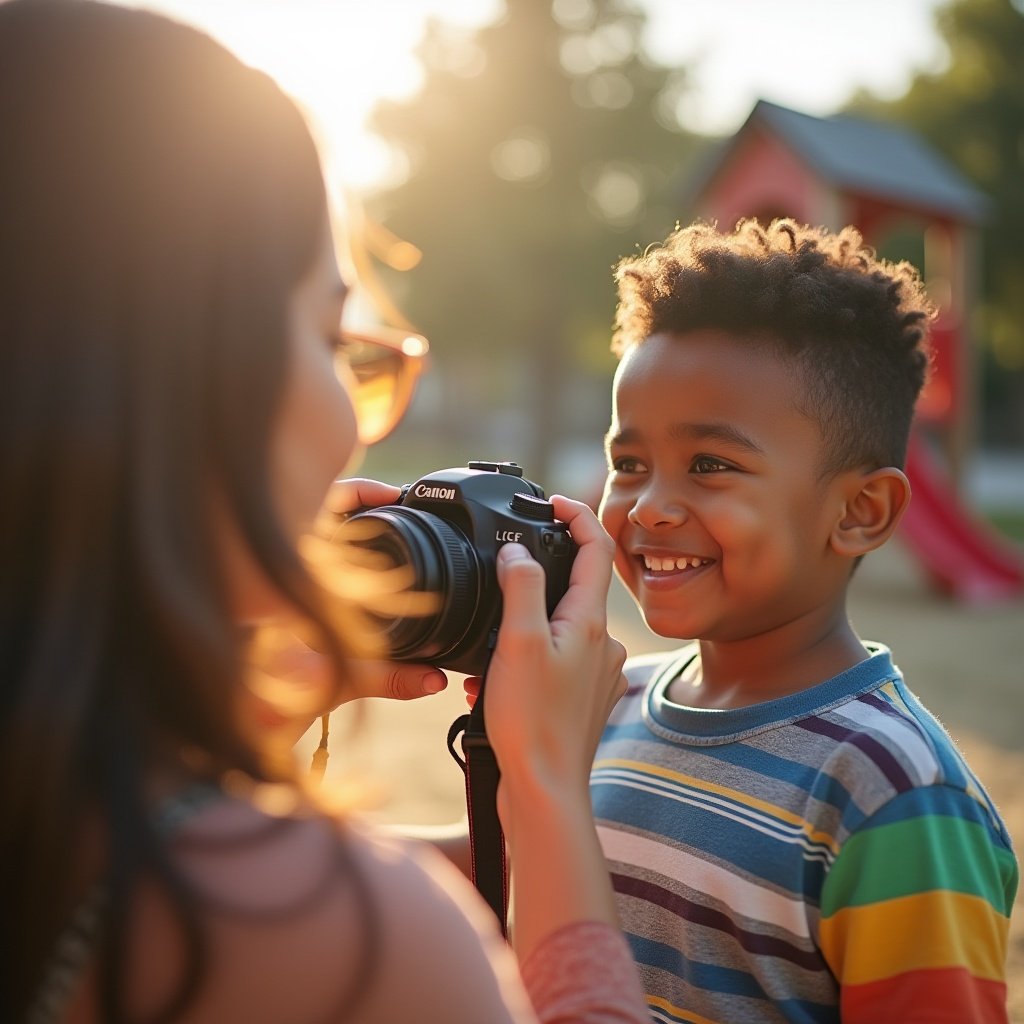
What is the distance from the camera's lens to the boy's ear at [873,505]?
1678mm

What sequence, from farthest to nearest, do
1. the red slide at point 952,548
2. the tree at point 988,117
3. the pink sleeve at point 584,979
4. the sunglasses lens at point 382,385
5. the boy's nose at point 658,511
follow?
the tree at point 988,117
the red slide at point 952,548
the boy's nose at point 658,511
the sunglasses lens at point 382,385
the pink sleeve at point 584,979

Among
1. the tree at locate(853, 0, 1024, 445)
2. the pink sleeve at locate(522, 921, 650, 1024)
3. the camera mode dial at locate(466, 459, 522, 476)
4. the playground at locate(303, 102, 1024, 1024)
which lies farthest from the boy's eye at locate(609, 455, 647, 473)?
the tree at locate(853, 0, 1024, 445)

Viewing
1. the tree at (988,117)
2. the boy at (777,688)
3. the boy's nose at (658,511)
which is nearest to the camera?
the boy at (777,688)

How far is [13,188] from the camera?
2.64ft

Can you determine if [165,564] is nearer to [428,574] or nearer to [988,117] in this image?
[428,574]

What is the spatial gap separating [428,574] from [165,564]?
543mm

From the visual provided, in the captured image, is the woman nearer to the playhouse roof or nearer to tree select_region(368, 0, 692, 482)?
the playhouse roof

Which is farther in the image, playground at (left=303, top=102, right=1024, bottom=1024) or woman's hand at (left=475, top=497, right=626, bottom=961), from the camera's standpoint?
playground at (left=303, top=102, right=1024, bottom=1024)

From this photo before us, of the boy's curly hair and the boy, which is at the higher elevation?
the boy's curly hair

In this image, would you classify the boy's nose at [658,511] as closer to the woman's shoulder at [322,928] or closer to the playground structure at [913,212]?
the woman's shoulder at [322,928]

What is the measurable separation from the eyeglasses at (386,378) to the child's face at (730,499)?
38 centimetres

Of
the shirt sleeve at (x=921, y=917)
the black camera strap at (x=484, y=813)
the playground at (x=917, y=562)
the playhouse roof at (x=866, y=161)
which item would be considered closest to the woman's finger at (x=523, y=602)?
the black camera strap at (x=484, y=813)

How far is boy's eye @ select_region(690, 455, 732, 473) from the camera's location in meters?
1.64

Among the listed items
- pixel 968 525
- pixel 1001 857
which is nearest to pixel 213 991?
pixel 1001 857
